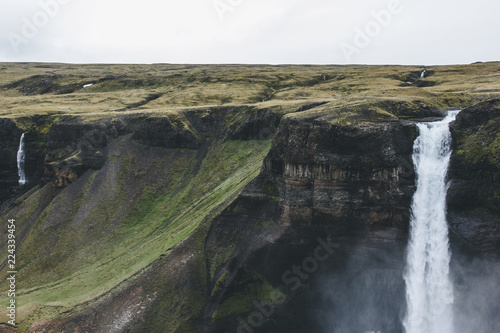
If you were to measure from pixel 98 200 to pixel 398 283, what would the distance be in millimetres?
55267

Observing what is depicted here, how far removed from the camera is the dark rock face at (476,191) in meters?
35.7

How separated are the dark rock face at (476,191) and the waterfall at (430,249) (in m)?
1.05

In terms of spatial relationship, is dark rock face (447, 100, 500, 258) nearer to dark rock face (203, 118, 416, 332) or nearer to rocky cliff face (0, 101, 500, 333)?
rocky cliff face (0, 101, 500, 333)

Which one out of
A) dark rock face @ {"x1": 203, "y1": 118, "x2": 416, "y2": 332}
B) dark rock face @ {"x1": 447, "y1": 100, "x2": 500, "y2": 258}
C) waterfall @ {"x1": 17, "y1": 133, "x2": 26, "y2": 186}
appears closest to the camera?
dark rock face @ {"x1": 447, "y1": 100, "x2": 500, "y2": 258}

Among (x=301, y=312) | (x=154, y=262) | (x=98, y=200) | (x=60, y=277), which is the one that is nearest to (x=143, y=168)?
(x=98, y=200)

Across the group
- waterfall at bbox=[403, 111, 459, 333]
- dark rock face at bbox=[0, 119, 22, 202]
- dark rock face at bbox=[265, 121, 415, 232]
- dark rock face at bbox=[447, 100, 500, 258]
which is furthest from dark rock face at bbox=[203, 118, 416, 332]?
dark rock face at bbox=[0, 119, 22, 202]

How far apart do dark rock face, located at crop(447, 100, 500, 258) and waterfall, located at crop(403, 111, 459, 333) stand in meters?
1.05

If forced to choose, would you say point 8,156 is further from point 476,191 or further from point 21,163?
point 476,191

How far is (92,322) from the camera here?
42.8 meters

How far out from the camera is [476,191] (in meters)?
37.1

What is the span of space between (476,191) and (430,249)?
740 cm

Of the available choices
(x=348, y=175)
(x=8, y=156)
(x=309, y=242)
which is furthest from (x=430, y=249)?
(x=8, y=156)

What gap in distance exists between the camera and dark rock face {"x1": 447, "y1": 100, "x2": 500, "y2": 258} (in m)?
35.7

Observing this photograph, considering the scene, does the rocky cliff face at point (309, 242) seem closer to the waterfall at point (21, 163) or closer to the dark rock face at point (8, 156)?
the waterfall at point (21, 163)
